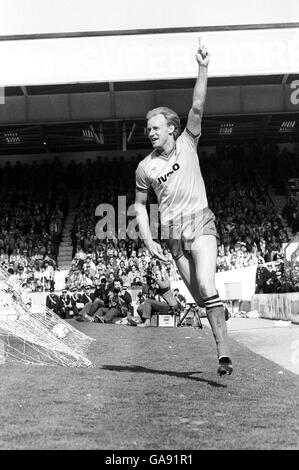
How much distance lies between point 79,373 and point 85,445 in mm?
3199

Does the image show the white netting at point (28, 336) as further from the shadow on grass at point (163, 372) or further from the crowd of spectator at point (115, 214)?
the crowd of spectator at point (115, 214)

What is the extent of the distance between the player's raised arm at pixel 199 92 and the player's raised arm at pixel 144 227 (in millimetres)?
780

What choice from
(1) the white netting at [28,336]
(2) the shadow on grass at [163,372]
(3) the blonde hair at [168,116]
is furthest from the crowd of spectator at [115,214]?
(3) the blonde hair at [168,116]

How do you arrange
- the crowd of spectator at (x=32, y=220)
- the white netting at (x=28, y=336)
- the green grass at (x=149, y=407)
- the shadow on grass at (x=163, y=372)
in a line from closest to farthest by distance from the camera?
the green grass at (x=149, y=407) < the shadow on grass at (x=163, y=372) < the white netting at (x=28, y=336) < the crowd of spectator at (x=32, y=220)

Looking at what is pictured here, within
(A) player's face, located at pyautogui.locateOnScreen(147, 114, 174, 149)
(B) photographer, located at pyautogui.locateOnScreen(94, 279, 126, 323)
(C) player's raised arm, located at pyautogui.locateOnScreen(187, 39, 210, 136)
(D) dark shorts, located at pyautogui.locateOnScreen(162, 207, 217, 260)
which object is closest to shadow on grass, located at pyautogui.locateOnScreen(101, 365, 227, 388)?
(D) dark shorts, located at pyautogui.locateOnScreen(162, 207, 217, 260)

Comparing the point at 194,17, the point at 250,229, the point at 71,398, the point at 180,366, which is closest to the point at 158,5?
the point at 194,17

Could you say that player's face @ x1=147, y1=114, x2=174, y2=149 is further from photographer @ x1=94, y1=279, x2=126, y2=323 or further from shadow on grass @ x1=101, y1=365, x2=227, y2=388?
photographer @ x1=94, y1=279, x2=126, y2=323

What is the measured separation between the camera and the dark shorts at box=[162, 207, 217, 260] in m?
6.59

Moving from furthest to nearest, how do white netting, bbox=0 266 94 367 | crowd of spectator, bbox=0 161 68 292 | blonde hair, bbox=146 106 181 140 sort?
crowd of spectator, bbox=0 161 68 292 < white netting, bbox=0 266 94 367 < blonde hair, bbox=146 106 181 140

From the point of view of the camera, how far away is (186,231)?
659 centimetres

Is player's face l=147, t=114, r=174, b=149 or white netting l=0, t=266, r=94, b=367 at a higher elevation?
player's face l=147, t=114, r=174, b=149

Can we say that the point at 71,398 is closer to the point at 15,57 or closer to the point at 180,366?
the point at 180,366

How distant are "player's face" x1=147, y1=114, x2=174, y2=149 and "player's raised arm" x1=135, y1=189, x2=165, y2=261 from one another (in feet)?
1.58

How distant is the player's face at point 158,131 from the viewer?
668 cm
